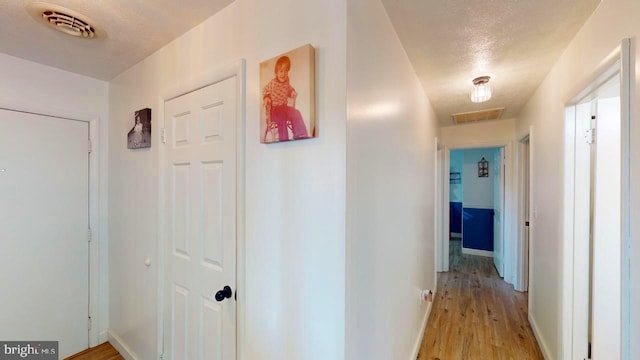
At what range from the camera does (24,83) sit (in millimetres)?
1922

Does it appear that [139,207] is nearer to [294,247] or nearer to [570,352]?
[294,247]

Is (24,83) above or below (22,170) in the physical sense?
above

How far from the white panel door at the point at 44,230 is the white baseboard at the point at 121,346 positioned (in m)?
0.20

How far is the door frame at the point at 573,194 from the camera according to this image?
3.49ft

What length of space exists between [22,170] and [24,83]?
639mm

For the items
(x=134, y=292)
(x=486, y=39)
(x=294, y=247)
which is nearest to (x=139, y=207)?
(x=134, y=292)

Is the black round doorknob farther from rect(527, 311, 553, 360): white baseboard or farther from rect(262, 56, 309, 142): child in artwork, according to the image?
rect(527, 311, 553, 360): white baseboard

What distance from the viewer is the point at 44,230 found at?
6.56ft

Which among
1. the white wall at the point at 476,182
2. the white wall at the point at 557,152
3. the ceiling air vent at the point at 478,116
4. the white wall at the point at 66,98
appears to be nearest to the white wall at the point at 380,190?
the white wall at the point at 557,152

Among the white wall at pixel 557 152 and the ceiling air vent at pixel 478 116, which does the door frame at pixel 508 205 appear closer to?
the ceiling air vent at pixel 478 116

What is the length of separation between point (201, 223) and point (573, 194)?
2378mm

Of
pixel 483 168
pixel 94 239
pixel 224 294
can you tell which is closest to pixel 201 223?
pixel 224 294

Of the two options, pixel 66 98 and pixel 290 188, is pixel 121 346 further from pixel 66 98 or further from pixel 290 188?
pixel 290 188

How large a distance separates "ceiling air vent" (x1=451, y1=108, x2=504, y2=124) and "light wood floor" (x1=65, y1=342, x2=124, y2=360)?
14.1 ft
